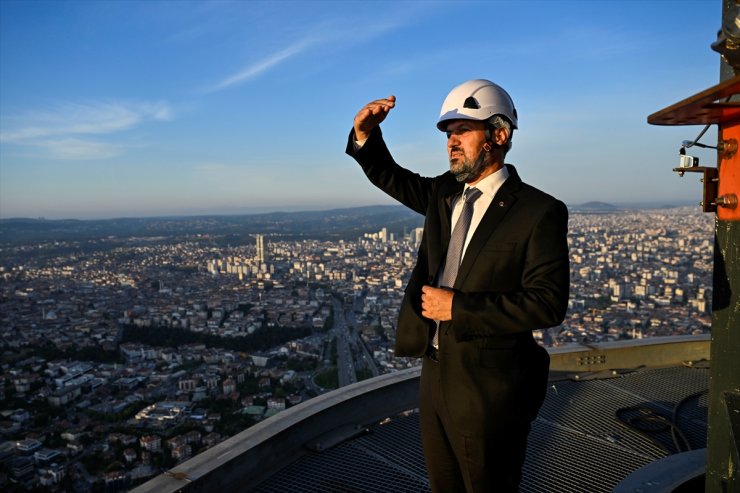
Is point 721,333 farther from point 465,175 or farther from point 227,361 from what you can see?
point 227,361

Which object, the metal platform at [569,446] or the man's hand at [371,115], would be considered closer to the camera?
the man's hand at [371,115]

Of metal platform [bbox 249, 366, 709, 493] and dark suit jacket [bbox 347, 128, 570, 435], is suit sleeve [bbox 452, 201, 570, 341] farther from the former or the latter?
metal platform [bbox 249, 366, 709, 493]

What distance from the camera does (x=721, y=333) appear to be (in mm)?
1542

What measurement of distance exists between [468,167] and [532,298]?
0.48 meters

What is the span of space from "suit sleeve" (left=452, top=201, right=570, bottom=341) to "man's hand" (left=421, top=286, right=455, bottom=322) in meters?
0.02

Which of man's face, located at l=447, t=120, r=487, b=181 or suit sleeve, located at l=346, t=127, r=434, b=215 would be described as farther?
suit sleeve, located at l=346, t=127, r=434, b=215

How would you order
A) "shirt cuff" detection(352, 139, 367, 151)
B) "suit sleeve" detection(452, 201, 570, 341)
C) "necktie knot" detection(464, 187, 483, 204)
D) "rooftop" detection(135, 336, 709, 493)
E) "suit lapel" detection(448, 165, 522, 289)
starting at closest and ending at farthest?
"suit sleeve" detection(452, 201, 570, 341)
"suit lapel" detection(448, 165, 522, 289)
"necktie knot" detection(464, 187, 483, 204)
"shirt cuff" detection(352, 139, 367, 151)
"rooftop" detection(135, 336, 709, 493)

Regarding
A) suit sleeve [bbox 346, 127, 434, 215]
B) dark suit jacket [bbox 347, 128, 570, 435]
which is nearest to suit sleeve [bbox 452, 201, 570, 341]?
dark suit jacket [bbox 347, 128, 570, 435]

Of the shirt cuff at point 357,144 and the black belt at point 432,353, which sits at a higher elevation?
the shirt cuff at point 357,144

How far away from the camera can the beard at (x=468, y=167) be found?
1735 mm

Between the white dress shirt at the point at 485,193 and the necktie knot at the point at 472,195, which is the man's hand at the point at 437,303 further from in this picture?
the necktie knot at the point at 472,195

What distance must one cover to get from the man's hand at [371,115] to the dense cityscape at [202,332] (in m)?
8.40

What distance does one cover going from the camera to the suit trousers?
1.62m

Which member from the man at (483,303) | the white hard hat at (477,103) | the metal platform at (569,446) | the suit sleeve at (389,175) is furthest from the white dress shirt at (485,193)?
the metal platform at (569,446)
